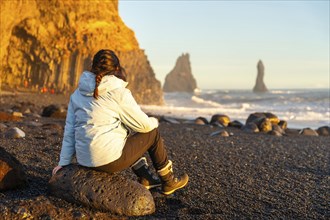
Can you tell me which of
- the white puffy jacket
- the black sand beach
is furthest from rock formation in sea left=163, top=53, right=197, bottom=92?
the white puffy jacket

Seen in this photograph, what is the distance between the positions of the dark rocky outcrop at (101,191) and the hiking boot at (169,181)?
396 mm

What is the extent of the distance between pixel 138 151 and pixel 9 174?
1307 millimetres

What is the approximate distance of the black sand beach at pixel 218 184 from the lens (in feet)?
11.0

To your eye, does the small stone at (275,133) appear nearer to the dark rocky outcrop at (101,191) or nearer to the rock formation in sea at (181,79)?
the dark rocky outcrop at (101,191)

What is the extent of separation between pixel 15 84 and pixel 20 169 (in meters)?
24.2

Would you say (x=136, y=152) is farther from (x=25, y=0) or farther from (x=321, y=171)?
(x=25, y=0)

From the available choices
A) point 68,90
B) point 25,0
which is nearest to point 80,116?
point 25,0

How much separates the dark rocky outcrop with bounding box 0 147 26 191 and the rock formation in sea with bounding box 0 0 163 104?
20.7 meters

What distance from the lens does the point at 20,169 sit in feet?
12.5

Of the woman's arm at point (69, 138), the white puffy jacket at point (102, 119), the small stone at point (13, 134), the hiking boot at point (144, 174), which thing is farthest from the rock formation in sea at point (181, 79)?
the white puffy jacket at point (102, 119)

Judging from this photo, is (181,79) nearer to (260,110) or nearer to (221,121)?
(260,110)

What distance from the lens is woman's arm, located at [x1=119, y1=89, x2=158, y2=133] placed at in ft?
10.7

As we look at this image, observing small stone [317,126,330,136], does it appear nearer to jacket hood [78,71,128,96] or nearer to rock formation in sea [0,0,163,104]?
jacket hood [78,71,128,96]

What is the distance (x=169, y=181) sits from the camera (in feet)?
12.9
